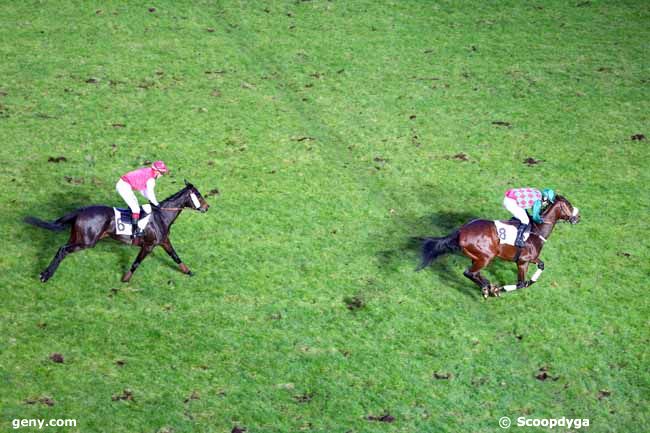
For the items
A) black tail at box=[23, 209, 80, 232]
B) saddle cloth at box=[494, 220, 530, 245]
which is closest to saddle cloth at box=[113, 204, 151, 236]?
black tail at box=[23, 209, 80, 232]

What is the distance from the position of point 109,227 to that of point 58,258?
49.5 inches

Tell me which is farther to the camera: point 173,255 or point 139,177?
point 173,255

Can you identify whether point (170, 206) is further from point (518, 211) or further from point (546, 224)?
point (546, 224)

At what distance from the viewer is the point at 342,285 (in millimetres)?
17719

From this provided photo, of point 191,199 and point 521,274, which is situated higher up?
point 191,199

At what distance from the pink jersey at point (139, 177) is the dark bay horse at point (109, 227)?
54cm

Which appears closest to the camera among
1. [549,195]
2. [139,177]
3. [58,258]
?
[58,258]

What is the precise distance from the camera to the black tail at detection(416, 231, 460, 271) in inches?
674

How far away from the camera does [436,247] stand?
17219 millimetres

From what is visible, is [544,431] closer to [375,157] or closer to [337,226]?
[337,226]

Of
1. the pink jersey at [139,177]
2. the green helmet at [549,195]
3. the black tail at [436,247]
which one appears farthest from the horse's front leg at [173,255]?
the green helmet at [549,195]

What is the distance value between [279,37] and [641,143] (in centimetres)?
1265

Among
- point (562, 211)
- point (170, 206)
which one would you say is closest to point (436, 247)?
point (562, 211)

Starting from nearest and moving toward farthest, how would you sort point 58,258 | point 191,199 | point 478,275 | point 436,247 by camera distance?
point 58,258, point 191,199, point 436,247, point 478,275
